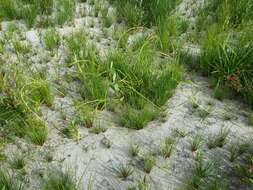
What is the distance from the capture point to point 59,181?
8.70 feet

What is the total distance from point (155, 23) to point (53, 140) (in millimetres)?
2098

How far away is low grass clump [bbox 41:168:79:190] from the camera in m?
2.64

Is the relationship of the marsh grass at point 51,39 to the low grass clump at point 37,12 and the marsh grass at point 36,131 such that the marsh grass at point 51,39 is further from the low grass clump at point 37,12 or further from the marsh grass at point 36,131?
the marsh grass at point 36,131

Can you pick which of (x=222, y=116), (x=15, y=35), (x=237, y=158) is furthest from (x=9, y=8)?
(x=237, y=158)

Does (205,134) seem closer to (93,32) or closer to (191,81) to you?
(191,81)

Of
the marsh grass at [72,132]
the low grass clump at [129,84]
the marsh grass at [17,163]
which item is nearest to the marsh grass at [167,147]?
the low grass clump at [129,84]

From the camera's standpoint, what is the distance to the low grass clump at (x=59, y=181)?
104 inches

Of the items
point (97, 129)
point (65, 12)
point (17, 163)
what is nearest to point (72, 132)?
point (97, 129)

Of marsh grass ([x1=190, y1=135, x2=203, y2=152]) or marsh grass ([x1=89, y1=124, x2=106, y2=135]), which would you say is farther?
marsh grass ([x1=89, y1=124, x2=106, y2=135])

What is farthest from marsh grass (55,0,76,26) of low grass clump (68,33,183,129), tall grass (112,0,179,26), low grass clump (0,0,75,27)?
low grass clump (68,33,183,129)

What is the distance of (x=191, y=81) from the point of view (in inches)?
147

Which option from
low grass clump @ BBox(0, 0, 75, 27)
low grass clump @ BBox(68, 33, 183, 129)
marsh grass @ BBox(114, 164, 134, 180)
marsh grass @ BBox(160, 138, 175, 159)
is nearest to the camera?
marsh grass @ BBox(114, 164, 134, 180)

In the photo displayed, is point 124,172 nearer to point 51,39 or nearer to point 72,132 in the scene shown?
point 72,132

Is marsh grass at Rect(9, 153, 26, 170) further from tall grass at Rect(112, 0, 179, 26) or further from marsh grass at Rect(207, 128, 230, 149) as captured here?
tall grass at Rect(112, 0, 179, 26)
